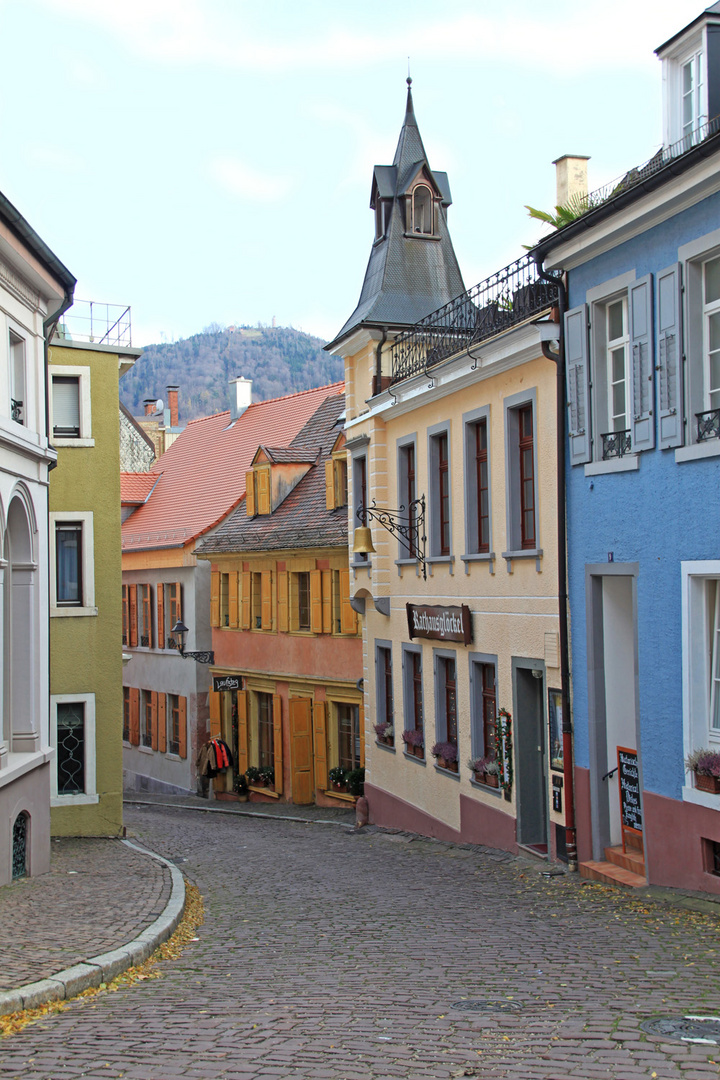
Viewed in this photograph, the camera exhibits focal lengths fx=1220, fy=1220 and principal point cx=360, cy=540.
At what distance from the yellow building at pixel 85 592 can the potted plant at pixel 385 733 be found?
4.69 meters

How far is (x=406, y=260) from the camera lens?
77.3 feet

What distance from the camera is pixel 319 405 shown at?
35562 mm

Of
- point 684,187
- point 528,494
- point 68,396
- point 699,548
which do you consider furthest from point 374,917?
point 68,396

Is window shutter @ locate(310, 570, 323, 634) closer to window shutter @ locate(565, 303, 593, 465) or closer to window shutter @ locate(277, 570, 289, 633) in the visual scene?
window shutter @ locate(277, 570, 289, 633)

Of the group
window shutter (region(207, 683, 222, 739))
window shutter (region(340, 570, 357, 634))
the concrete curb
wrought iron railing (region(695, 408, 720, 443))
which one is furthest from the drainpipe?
window shutter (region(207, 683, 222, 739))

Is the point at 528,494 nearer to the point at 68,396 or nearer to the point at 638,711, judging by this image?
the point at 638,711

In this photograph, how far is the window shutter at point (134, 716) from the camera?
3856cm

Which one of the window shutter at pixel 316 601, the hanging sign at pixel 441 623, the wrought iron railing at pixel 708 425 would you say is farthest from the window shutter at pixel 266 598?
the wrought iron railing at pixel 708 425

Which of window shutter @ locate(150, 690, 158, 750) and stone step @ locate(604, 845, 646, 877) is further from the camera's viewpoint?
window shutter @ locate(150, 690, 158, 750)

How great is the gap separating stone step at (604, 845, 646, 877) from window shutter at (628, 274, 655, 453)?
446cm

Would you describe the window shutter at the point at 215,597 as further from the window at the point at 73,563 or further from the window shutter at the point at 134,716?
the window at the point at 73,563

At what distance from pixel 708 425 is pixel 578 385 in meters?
2.82

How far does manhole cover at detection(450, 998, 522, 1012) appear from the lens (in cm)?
767

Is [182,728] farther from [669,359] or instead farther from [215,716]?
[669,359]
